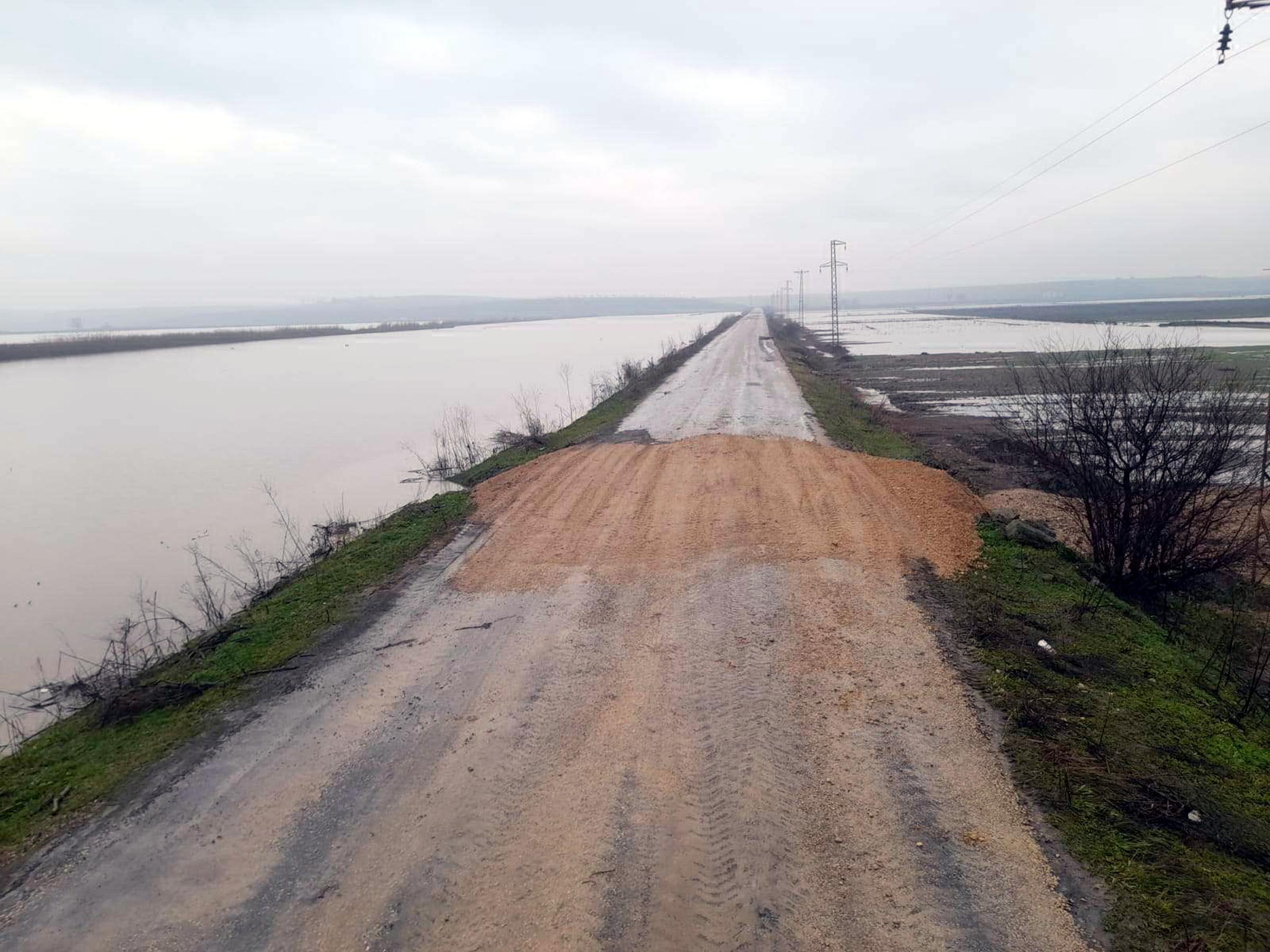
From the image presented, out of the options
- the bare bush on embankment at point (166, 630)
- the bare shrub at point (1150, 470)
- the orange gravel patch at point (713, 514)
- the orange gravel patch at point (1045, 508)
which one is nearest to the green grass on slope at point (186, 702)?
the bare bush on embankment at point (166, 630)

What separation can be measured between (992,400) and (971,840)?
25.9 metres

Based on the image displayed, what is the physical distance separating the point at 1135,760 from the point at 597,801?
3.68m

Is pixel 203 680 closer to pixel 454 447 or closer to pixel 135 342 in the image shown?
pixel 454 447

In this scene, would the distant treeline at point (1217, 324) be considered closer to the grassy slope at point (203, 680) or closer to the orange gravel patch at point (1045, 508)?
the orange gravel patch at point (1045, 508)

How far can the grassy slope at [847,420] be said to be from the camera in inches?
659

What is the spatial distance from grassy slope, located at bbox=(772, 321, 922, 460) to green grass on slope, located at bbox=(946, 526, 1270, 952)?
8370mm

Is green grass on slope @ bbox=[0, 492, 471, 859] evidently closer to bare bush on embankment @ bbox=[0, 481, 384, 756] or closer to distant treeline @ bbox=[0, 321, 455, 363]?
bare bush on embankment @ bbox=[0, 481, 384, 756]

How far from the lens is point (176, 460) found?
21312 mm

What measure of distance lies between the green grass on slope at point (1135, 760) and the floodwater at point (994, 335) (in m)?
26.2

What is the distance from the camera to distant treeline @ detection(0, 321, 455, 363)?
64.6 m

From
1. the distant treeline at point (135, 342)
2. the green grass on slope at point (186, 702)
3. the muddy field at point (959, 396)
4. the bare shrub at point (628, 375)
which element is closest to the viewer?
the green grass on slope at point (186, 702)

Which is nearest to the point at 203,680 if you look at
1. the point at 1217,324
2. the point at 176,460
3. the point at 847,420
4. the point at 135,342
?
the point at 176,460

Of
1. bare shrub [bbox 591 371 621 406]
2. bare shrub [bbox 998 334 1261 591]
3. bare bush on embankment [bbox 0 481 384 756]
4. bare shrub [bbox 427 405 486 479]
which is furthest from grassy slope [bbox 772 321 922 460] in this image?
bare bush on embankment [bbox 0 481 384 756]

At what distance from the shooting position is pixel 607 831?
15.3 feet
